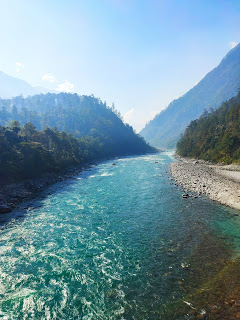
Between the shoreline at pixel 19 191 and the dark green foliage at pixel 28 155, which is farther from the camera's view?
the dark green foliage at pixel 28 155

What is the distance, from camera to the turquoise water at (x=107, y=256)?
11.6 meters

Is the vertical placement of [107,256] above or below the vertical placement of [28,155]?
below

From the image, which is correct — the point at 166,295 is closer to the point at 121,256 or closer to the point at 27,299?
the point at 121,256

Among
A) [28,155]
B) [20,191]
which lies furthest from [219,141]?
[20,191]

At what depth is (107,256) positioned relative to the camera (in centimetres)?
1666

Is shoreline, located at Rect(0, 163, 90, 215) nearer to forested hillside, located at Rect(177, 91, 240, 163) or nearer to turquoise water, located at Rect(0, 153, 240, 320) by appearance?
turquoise water, located at Rect(0, 153, 240, 320)

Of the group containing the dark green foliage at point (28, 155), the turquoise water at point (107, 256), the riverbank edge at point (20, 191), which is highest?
the dark green foliage at point (28, 155)

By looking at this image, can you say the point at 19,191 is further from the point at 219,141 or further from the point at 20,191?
the point at 219,141

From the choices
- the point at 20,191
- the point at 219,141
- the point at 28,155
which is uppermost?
the point at 219,141

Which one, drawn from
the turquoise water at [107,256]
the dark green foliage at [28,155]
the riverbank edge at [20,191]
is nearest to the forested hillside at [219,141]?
the turquoise water at [107,256]

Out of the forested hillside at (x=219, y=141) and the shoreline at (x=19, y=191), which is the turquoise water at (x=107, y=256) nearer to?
the shoreline at (x=19, y=191)

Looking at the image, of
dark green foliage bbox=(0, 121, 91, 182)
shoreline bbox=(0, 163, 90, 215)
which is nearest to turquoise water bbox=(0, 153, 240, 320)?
shoreline bbox=(0, 163, 90, 215)

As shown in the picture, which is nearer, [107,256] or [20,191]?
[107,256]

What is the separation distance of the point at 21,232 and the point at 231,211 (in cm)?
2722
